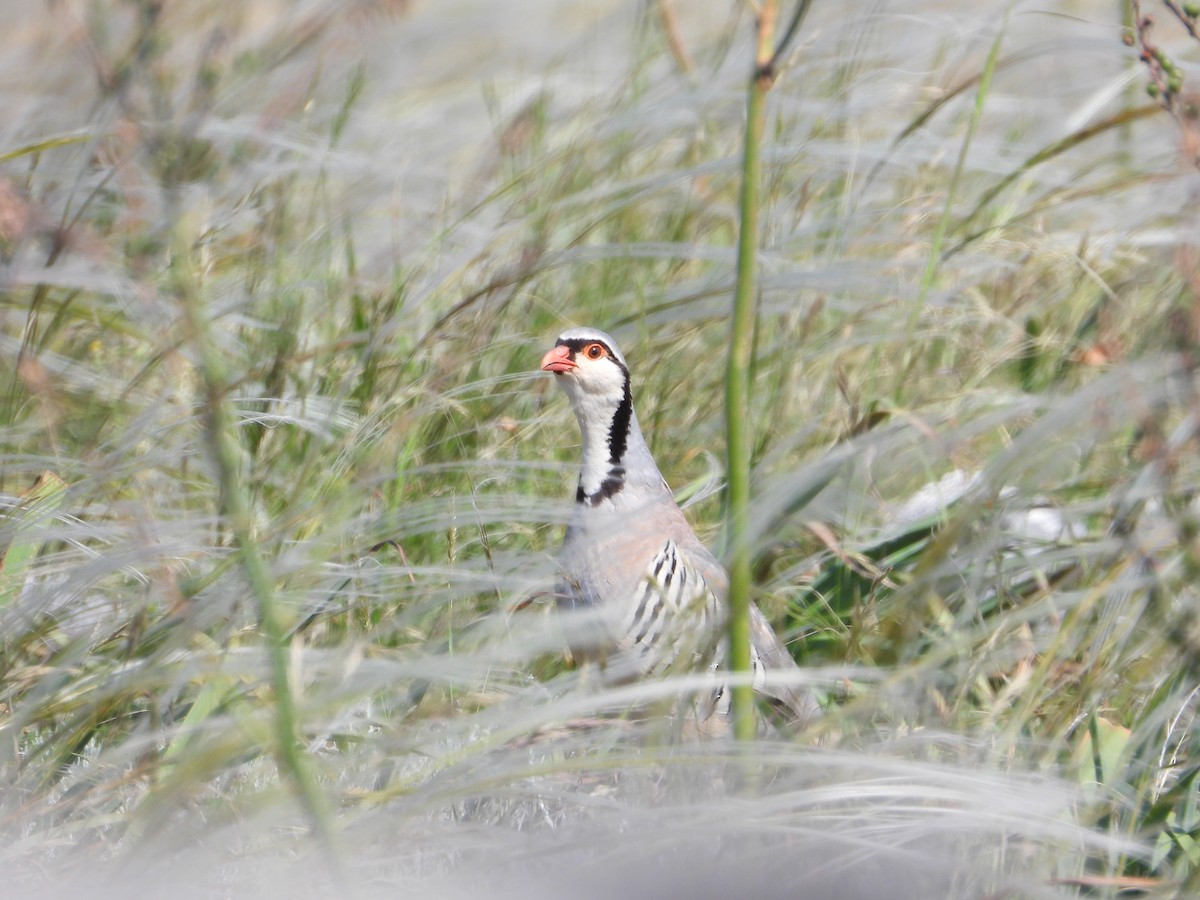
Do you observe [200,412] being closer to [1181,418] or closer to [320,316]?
[320,316]

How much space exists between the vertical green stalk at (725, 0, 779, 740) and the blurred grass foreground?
165mm

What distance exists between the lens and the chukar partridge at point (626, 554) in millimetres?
2238

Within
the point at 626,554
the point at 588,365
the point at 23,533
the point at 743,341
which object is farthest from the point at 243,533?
the point at 588,365

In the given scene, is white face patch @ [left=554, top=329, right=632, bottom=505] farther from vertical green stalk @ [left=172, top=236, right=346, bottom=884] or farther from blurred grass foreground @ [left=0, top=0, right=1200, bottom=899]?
vertical green stalk @ [left=172, top=236, right=346, bottom=884]

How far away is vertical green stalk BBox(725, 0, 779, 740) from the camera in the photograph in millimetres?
1541

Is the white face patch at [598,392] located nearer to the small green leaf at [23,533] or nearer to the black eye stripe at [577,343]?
the black eye stripe at [577,343]

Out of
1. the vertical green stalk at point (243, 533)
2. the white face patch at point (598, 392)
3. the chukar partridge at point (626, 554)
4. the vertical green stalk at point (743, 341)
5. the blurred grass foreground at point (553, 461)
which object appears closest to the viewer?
the vertical green stalk at point (243, 533)

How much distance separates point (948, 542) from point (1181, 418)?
1406 mm

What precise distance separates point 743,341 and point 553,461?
1489 millimetres

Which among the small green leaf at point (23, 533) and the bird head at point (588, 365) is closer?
the small green leaf at point (23, 533)

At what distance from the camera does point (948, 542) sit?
6.07ft

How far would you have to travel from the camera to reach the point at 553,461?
3.03 metres

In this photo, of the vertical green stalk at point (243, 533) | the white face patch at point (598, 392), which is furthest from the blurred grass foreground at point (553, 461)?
the white face patch at point (598, 392)

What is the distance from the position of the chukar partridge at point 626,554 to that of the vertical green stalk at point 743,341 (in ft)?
1.20
